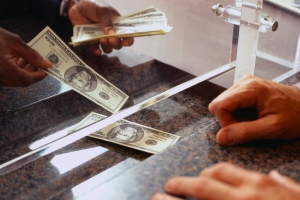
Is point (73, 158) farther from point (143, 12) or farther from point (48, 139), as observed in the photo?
point (143, 12)

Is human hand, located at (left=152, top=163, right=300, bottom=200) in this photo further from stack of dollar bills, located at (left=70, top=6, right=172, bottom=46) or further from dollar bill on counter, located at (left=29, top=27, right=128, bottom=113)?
stack of dollar bills, located at (left=70, top=6, right=172, bottom=46)

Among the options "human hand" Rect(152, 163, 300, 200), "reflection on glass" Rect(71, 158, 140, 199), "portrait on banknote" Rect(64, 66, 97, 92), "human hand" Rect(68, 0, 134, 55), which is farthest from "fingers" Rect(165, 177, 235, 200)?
"human hand" Rect(68, 0, 134, 55)

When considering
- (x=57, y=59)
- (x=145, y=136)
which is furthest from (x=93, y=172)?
(x=57, y=59)

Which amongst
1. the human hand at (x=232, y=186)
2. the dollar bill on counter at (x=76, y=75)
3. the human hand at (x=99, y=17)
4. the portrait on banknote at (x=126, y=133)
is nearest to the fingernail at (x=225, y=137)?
the human hand at (x=232, y=186)

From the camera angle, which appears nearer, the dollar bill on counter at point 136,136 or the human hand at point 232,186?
the human hand at point 232,186

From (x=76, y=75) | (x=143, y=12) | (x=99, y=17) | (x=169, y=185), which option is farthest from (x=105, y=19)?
(x=169, y=185)

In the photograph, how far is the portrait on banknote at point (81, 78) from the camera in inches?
45.9

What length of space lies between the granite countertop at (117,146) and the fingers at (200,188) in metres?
0.04

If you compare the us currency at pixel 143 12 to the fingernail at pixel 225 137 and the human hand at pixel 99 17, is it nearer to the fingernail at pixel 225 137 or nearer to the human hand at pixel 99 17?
the human hand at pixel 99 17

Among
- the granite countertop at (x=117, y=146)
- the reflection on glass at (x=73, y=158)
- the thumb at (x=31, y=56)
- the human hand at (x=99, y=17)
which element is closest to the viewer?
the granite countertop at (x=117, y=146)

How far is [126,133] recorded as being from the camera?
3.24 ft

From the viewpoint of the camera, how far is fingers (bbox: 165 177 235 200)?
55cm

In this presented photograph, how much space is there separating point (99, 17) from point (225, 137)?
100 centimetres

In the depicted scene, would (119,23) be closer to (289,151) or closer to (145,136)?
(145,136)
